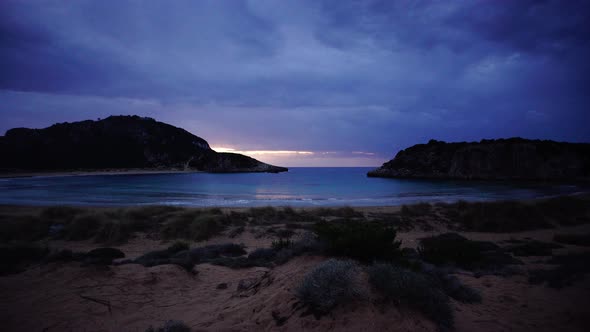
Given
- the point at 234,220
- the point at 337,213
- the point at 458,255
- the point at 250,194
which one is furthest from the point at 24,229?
the point at 250,194

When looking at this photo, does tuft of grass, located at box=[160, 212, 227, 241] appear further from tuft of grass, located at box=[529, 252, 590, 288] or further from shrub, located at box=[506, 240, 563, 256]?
shrub, located at box=[506, 240, 563, 256]

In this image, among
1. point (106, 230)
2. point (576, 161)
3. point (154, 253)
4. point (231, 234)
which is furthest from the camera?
point (576, 161)

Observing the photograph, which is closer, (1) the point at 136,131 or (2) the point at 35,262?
(2) the point at 35,262

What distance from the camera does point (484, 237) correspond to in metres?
13.7

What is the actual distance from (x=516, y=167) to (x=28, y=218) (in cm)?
8741

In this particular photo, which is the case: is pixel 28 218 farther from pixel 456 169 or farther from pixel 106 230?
pixel 456 169

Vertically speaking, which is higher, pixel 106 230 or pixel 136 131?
pixel 136 131

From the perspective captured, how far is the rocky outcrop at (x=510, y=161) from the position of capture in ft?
210

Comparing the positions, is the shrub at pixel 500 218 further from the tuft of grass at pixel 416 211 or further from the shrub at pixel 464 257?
the shrub at pixel 464 257

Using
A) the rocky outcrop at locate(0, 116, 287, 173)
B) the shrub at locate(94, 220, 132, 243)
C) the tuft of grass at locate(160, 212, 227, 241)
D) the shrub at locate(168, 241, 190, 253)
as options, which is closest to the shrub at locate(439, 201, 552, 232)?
the tuft of grass at locate(160, 212, 227, 241)

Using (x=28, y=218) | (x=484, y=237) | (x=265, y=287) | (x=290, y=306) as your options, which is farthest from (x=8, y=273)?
(x=484, y=237)

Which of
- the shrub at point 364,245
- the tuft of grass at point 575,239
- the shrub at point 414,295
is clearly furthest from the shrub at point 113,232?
the tuft of grass at point 575,239

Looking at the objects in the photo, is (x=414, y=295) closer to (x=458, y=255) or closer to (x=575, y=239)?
(x=458, y=255)

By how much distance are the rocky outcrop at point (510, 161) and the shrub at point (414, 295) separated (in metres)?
78.2
